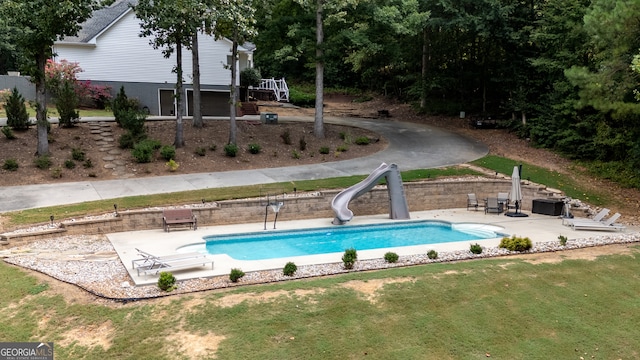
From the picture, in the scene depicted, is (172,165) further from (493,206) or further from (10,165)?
(493,206)

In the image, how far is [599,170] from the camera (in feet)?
78.3

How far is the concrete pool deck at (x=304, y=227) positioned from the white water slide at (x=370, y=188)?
1.34 ft

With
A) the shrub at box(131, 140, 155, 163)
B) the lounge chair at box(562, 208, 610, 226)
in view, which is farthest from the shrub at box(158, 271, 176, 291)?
the lounge chair at box(562, 208, 610, 226)

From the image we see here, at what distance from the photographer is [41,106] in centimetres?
1991

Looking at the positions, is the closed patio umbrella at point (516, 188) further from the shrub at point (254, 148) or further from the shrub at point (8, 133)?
the shrub at point (8, 133)

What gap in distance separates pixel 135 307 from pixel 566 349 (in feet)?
26.6

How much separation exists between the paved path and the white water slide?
3.11m

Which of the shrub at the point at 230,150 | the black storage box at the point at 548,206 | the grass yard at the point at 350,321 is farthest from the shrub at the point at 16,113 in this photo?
the black storage box at the point at 548,206

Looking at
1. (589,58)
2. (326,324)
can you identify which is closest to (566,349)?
(326,324)

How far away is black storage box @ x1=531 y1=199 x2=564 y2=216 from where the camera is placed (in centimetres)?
1966

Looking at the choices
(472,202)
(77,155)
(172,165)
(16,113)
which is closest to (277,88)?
(172,165)

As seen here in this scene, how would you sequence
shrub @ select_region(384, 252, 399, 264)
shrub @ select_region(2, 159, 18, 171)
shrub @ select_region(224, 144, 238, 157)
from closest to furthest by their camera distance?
1. shrub @ select_region(384, 252, 399, 264)
2. shrub @ select_region(2, 159, 18, 171)
3. shrub @ select_region(224, 144, 238, 157)

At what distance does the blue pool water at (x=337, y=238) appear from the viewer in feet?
49.7

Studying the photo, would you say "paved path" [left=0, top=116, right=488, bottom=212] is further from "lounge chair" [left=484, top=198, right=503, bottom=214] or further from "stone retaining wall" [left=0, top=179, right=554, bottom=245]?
"lounge chair" [left=484, top=198, right=503, bottom=214]
